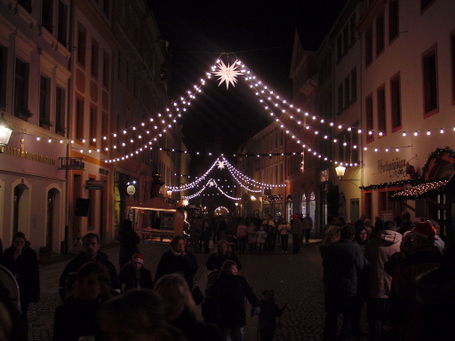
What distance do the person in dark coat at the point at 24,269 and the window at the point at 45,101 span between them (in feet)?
39.8

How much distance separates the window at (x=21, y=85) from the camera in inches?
700

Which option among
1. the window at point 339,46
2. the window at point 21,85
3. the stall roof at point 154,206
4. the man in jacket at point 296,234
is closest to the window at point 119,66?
the stall roof at point 154,206

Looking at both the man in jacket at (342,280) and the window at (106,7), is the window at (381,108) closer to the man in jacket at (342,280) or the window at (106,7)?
the window at (106,7)

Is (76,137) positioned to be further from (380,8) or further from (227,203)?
(227,203)

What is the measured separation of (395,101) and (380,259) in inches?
569

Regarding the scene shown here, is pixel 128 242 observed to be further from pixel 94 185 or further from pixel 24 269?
pixel 94 185

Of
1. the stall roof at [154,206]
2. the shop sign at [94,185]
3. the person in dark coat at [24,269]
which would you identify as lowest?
the person in dark coat at [24,269]

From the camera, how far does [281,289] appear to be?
13328 millimetres

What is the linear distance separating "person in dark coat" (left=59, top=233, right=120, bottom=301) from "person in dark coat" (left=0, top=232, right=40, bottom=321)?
176 centimetres

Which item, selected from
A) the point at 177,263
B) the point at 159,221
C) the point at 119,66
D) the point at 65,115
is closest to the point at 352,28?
the point at 119,66

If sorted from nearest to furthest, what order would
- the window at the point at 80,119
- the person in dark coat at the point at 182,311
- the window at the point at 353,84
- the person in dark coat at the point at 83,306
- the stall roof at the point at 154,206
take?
the person in dark coat at the point at 182,311 → the person in dark coat at the point at 83,306 → the window at the point at 80,119 → the window at the point at 353,84 → the stall roof at the point at 154,206

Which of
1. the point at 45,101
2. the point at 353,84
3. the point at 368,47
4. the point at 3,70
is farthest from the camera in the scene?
the point at 353,84

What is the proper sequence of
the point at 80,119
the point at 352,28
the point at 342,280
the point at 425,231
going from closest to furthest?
1. the point at 425,231
2. the point at 342,280
3. the point at 80,119
4. the point at 352,28

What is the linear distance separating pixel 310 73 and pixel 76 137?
22.1 metres
